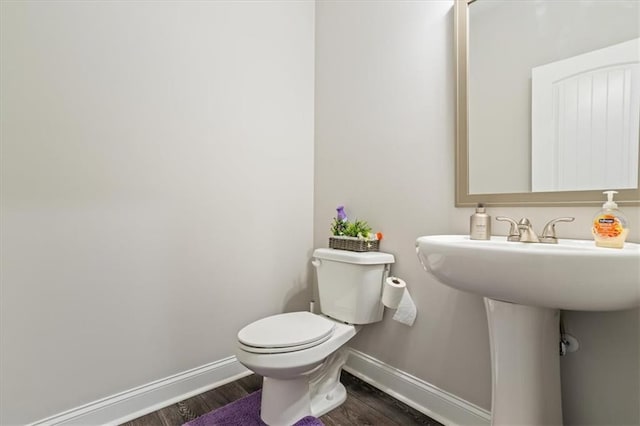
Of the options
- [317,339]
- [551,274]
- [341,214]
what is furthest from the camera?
[341,214]

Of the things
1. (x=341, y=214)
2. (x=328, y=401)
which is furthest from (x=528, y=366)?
(x=341, y=214)

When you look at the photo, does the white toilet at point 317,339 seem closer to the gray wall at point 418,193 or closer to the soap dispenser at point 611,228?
the gray wall at point 418,193

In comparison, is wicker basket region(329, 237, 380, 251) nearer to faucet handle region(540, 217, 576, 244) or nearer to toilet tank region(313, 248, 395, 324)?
toilet tank region(313, 248, 395, 324)

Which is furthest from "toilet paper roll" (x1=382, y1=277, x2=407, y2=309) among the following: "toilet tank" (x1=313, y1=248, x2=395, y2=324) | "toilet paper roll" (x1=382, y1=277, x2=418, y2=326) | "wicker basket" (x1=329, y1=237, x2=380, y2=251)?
"wicker basket" (x1=329, y1=237, x2=380, y2=251)

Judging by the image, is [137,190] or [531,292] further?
[137,190]

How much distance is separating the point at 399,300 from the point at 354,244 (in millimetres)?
349

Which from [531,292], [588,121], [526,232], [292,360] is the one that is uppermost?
[588,121]

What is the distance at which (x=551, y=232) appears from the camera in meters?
0.94

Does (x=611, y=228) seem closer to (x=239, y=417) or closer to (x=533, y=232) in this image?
(x=533, y=232)

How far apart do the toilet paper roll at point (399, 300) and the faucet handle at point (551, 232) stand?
21.6 inches

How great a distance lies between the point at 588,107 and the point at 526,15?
422 mm

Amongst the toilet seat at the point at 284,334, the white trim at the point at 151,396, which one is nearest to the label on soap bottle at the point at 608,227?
the toilet seat at the point at 284,334

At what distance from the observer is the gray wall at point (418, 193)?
93 centimetres

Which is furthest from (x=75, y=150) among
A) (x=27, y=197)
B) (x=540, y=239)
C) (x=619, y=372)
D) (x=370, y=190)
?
(x=619, y=372)
